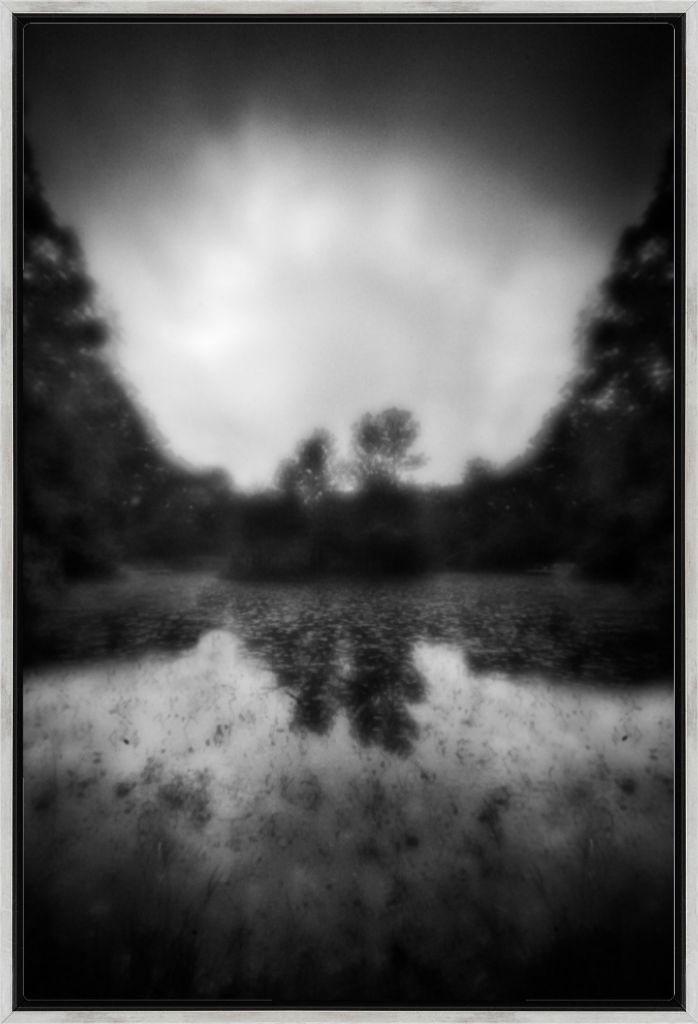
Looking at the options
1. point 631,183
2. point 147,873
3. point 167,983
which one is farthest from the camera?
point 631,183

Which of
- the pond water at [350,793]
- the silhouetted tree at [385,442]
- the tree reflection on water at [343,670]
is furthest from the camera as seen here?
the silhouetted tree at [385,442]

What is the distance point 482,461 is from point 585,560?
1.51 meters

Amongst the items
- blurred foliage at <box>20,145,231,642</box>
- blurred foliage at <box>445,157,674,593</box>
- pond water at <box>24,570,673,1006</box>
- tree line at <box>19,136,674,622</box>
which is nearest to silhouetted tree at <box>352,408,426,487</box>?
tree line at <box>19,136,674,622</box>

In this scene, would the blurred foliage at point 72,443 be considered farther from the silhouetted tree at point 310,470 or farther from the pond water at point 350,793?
the silhouetted tree at point 310,470

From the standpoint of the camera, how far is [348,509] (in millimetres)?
3609

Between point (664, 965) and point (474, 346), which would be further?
point (474, 346)

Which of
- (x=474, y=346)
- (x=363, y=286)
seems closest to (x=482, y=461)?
(x=474, y=346)

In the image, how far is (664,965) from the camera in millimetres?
2930

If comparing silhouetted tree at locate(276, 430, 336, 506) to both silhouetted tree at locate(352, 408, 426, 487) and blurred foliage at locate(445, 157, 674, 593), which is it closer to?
silhouetted tree at locate(352, 408, 426, 487)

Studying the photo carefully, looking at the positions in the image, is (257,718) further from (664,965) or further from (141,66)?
(141,66)

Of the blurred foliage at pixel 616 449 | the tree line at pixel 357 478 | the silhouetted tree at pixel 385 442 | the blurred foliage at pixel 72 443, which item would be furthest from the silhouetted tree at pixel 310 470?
the blurred foliage at pixel 616 449

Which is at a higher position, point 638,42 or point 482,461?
point 638,42

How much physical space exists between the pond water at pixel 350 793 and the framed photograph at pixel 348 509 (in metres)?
0.03

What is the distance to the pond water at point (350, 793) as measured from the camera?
2793mm
